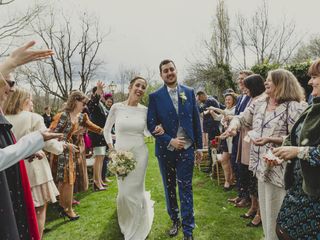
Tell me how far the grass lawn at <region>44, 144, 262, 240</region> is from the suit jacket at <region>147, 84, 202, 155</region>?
4.62ft

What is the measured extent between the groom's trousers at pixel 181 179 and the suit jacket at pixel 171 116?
0.19 metres

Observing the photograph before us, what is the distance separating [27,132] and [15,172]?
2.11m

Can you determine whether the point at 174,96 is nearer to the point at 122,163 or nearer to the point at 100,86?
Answer: the point at 122,163

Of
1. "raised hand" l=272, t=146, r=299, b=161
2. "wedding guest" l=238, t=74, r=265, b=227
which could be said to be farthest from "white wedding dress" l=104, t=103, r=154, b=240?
"raised hand" l=272, t=146, r=299, b=161

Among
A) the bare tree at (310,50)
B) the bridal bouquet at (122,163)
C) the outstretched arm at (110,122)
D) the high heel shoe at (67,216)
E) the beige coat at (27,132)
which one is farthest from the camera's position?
the bare tree at (310,50)

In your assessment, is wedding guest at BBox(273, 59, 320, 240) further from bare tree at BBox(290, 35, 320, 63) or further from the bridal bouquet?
bare tree at BBox(290, 35, 320, 63)

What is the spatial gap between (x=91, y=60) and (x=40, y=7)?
12.1m

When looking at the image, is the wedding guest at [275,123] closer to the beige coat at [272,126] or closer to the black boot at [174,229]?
the beige coat at [272,126]

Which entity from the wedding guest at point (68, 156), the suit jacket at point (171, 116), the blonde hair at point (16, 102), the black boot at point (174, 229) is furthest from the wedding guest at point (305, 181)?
the wedding guest at point (68, 156)

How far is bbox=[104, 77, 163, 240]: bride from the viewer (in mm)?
4773

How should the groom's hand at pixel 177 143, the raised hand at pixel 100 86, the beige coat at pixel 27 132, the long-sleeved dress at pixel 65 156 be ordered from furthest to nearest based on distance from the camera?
1. the raised hand at pixel 100 86
2. the long-sleeved dress at pixel 65 156
3. the groom's hand at pixel 177 143
4. the beige coat at pixel 27 132

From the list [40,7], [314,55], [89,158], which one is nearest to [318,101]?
[89,158]

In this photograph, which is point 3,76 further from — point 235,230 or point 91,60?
point 91,60

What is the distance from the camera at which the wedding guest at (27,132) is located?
14.0 feet
